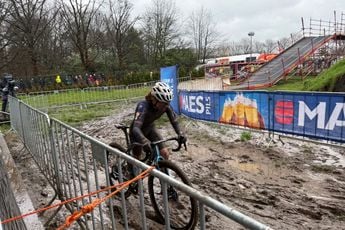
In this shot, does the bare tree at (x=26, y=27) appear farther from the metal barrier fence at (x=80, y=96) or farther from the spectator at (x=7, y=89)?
the spectator at (x=7, y=89)

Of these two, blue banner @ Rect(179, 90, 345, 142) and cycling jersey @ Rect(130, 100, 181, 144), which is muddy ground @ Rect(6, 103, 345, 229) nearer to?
blue banner @ Rect(179, 90, 345, 142)

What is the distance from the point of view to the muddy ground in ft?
15.3

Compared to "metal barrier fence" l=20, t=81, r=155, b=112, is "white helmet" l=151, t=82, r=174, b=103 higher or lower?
higher

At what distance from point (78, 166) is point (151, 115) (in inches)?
60.9

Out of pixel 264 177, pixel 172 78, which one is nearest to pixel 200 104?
pixel 172 78

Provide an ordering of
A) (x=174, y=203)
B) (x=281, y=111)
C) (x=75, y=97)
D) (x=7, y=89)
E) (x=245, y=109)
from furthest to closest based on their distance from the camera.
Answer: (x=75, y=97), (x=7, y=89), (x=245, y=109), (x=281, y=111), (x=174, y=203)

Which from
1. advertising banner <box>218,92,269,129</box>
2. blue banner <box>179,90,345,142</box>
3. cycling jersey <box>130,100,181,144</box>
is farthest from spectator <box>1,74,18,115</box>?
cycling jersey <box>130,100,181,144</box>

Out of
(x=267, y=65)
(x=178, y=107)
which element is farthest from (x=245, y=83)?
(x=178, y=107)

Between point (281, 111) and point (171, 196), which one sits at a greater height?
point (281, 111)

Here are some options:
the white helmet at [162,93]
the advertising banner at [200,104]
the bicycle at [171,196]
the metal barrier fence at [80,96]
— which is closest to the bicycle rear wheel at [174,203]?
the bicycle at [171,196]

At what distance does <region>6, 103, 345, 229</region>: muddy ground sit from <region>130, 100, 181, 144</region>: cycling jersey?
117 centimetres

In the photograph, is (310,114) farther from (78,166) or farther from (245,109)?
(78,166)

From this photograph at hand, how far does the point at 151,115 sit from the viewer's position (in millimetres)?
5172

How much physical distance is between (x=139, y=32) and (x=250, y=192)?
50.8 metres
